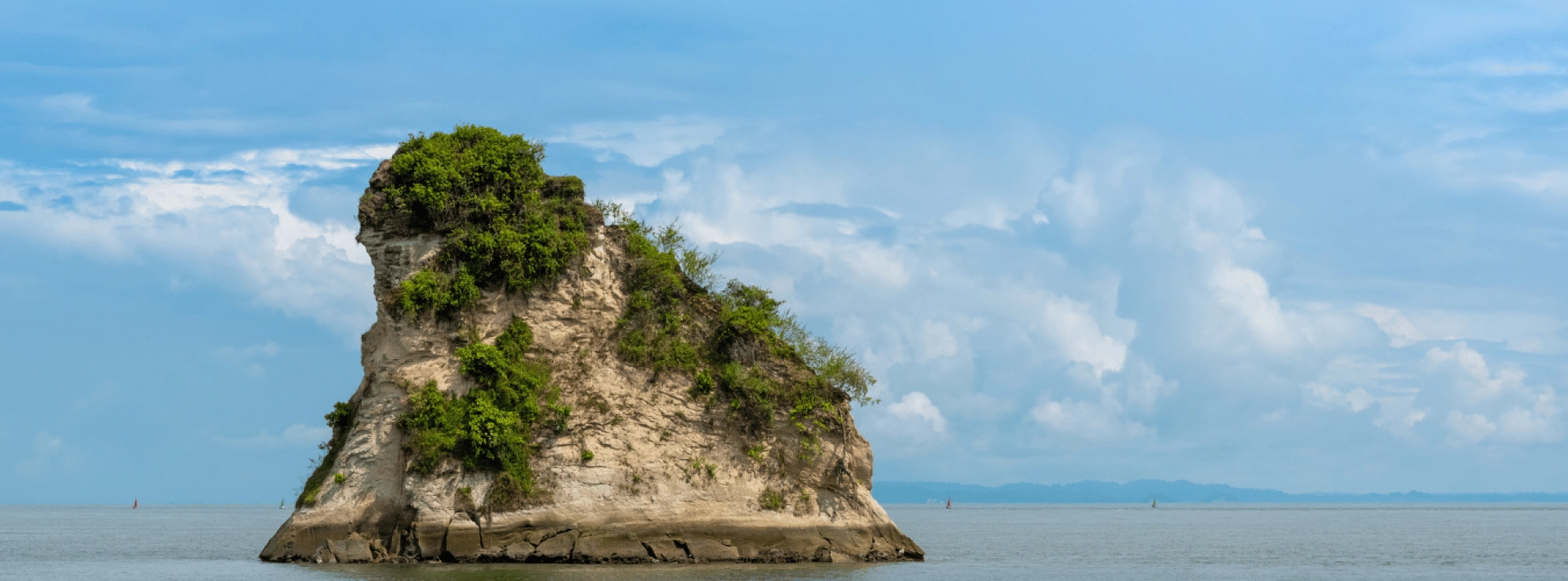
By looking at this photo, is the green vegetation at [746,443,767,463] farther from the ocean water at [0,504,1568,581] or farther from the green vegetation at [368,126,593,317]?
the green vegetation at [368,126,593,317]

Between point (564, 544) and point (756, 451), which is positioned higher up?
point (756, 451)

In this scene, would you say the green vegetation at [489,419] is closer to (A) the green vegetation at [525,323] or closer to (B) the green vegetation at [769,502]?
(A) the green vegetation at [525,323]

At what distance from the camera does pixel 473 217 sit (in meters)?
35.8

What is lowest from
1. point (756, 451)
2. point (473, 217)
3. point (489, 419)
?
point (756, 451)

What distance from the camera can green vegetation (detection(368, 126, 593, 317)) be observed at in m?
35.2

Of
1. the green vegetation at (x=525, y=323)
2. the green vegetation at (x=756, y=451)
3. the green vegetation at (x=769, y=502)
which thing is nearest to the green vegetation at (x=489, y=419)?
the green vegetation at (x=525, y=323)

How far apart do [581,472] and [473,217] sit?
7329 millimetres

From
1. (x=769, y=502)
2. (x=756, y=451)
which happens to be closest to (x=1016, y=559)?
(x=769, y=502)

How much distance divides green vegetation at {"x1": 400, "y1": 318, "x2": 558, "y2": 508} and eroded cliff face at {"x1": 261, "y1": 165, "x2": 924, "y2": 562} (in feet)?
1.00

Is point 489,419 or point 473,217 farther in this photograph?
point 473,217

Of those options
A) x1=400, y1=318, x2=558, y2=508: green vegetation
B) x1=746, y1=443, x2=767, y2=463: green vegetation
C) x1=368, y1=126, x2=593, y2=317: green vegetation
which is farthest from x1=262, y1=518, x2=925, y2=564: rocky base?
x1=368, y1=126, x2=593, y2=317: green vegetation

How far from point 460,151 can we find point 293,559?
11491 mm

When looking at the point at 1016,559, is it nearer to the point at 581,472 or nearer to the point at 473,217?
the point at 581,472

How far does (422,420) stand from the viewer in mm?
34281
